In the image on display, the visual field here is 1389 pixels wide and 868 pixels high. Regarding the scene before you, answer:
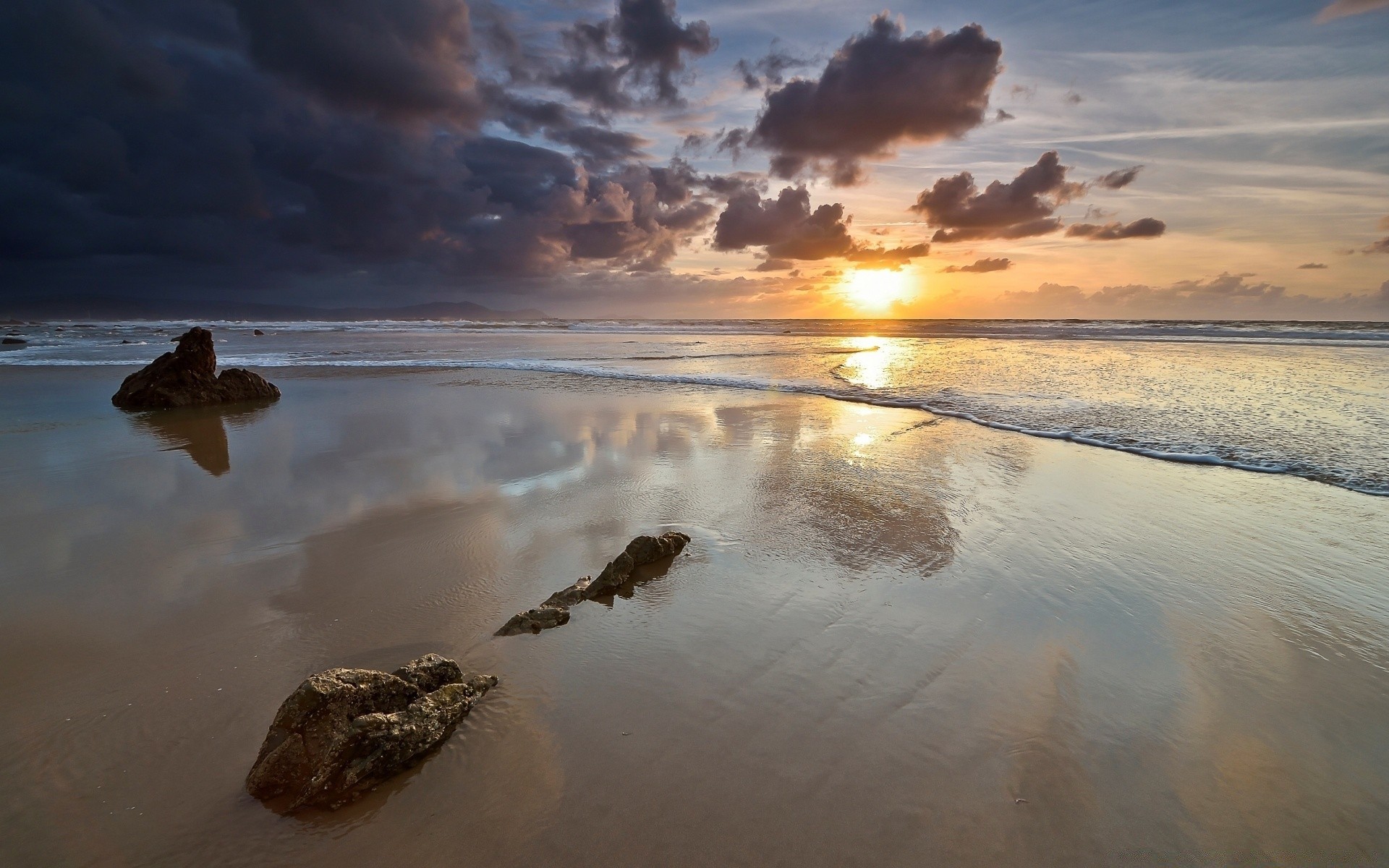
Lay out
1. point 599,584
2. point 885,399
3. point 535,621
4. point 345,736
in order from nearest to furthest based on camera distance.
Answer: point 345,736 → point 535,621 → point 599,584 → point 885,399

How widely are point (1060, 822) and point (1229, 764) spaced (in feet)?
3.18

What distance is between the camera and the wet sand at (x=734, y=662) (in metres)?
2.25

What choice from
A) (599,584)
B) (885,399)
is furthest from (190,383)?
(885,399)

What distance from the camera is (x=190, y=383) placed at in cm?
1263

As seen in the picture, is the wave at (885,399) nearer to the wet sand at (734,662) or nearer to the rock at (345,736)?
the wet sand at (734,662)

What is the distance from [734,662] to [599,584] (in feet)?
4.07

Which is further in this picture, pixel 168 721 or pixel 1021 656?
pixel 1021 656

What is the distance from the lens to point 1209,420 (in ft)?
32.3

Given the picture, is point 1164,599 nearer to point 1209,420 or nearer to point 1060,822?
point 1060,822

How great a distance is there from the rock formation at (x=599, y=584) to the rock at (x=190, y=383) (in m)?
12.8

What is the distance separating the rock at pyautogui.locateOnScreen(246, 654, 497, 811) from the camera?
2348mm

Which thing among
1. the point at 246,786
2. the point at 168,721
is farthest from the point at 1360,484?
the point at 168,721

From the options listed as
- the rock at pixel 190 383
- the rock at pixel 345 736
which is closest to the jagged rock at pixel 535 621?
the rock at pixel 345 736

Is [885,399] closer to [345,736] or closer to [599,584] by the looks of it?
[599,584]
